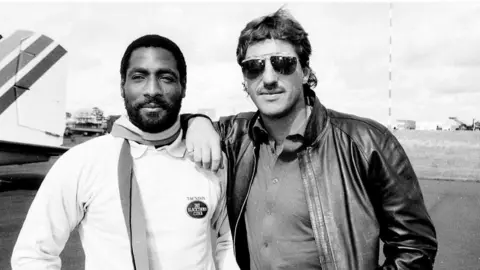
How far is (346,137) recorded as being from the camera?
6.51 ft

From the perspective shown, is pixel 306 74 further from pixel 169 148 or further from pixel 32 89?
pixel 32 89

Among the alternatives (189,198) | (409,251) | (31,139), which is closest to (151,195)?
(189,198)

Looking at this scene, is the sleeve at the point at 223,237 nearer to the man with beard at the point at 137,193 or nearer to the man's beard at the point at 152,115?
the man with beard at the point at 137,193

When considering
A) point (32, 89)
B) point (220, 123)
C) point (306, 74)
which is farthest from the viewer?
point (32, 89)

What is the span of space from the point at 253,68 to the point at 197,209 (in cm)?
84

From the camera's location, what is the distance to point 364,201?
74.0 inches

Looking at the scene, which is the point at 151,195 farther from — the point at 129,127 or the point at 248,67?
the point at 248,67

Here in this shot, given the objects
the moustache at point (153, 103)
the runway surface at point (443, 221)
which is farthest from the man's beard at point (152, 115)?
Answer: the runway surface at point (443, 221)

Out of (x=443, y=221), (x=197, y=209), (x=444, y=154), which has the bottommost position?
(x=444, y=154)

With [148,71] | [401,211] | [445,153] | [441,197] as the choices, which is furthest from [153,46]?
[445,153]

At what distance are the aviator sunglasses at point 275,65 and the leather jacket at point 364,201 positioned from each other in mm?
366

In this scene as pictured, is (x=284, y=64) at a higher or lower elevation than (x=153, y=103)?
higher

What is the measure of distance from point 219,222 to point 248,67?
2.79 feet

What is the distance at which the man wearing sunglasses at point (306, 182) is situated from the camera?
1855mm
